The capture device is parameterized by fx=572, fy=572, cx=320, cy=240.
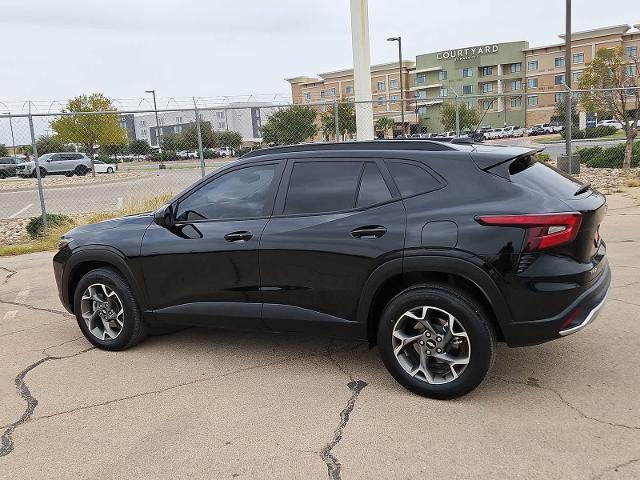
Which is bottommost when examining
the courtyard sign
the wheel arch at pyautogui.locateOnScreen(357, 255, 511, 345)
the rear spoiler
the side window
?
the wheel arch at pyautogui.locateOnScreen(357, 255, 511, 345)

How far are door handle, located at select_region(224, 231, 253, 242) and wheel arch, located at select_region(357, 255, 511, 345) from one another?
0.99m

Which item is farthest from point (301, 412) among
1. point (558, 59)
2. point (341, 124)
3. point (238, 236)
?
point (558, 59)

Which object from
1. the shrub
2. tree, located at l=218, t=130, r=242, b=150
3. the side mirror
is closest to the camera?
the side mirror

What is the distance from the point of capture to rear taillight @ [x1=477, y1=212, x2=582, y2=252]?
3.37 metres

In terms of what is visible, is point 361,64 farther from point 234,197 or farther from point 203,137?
point 234,197

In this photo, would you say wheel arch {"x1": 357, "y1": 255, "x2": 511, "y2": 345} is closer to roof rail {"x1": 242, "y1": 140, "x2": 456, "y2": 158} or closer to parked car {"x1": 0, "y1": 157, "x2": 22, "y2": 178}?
roof rail {"x1": 242, "y1": 140, "x2": 456, "y2": 158}

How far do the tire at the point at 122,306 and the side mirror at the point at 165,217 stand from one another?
2.15ft

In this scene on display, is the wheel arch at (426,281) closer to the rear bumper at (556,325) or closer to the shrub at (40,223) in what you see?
the rear bumper at (556,325)

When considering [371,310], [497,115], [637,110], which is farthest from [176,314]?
[497,115]

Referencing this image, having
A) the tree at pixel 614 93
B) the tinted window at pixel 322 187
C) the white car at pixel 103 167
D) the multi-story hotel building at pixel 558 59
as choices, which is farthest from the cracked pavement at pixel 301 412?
the multi-story hotel building at pixel 558 59

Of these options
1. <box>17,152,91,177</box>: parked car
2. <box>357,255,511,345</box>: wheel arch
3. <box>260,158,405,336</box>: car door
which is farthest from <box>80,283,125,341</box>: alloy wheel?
<box>17,152,91,177</box>: parked car

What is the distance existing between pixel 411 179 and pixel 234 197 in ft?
4.69

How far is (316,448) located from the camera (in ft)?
10.6

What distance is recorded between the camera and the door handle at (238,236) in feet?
13.9
